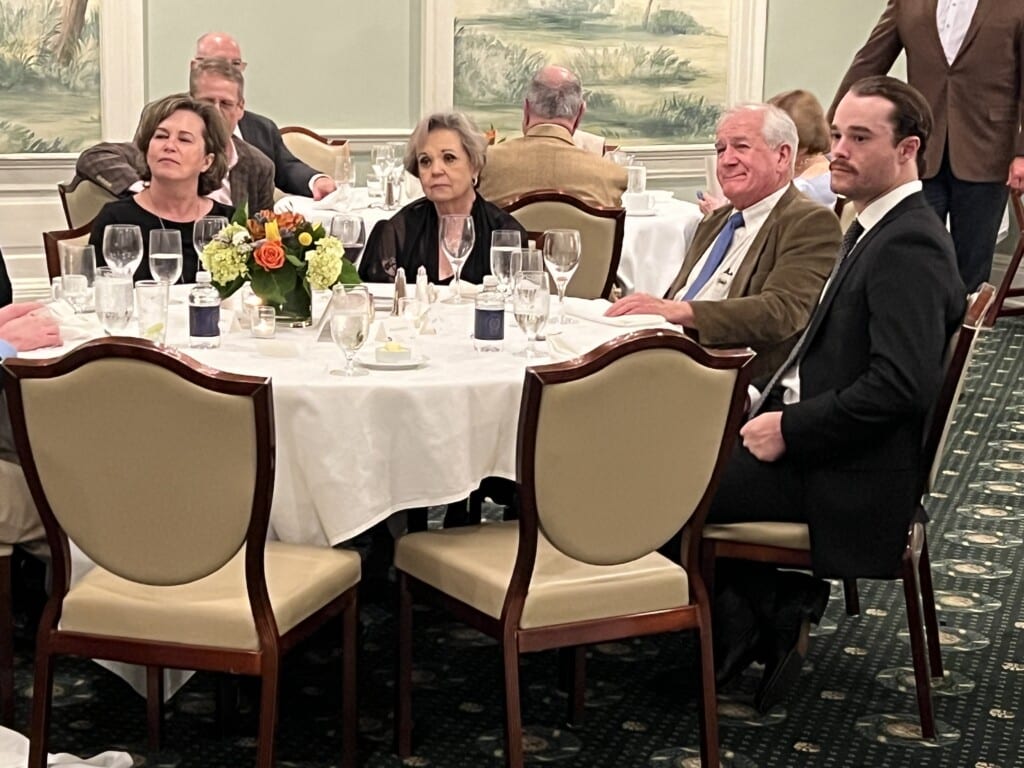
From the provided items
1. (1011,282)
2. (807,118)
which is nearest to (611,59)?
(1011,282)

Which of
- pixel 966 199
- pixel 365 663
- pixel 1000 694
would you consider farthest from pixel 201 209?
pixel 966 199

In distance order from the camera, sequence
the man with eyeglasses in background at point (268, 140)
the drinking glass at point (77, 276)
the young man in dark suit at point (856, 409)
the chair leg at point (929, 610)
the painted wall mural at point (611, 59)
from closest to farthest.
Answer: the young man in dark suit at point (856, 409) → the chair leg at point (929, 610) → the drinking glass at point (77, 276) → the man with eyeglasses in background at point (268, 140) → the painted wall mural at point (611, 59)

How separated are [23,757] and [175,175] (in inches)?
91.0

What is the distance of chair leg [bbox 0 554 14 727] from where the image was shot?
127 inches

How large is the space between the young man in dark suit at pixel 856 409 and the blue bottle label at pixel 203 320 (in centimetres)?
117

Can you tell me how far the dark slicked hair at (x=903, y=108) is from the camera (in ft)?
11.7

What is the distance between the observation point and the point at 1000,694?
3709mm

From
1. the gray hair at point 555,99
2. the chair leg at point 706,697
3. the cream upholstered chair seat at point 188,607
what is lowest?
the chair leg at point 706,697

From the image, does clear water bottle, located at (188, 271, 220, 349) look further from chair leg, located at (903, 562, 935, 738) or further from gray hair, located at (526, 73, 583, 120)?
gray hair, located at (526, 73, 583, 120)

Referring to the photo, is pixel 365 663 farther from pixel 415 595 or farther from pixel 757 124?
pixel 757 124

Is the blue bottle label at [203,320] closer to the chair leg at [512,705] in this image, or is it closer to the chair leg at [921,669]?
the chair leg at [512,705]

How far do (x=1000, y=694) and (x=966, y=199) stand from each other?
315 centimetres

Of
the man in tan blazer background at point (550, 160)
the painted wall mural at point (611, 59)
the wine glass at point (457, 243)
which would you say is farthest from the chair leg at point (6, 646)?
the painted wall mural at point (611, 59)

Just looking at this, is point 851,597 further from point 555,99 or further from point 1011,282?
point 1011,282
